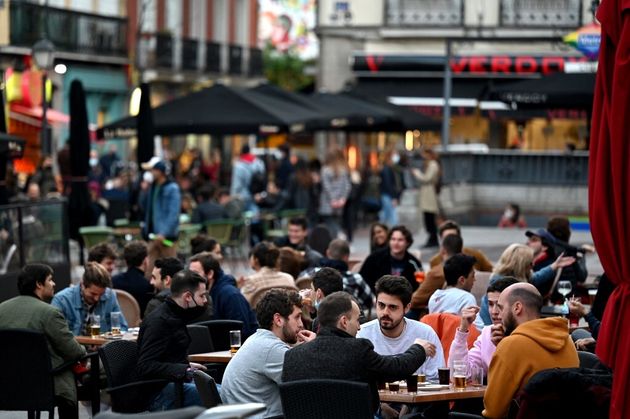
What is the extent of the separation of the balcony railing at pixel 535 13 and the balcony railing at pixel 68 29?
40.2ft

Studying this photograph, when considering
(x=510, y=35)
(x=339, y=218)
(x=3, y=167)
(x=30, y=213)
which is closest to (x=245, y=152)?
(x=339, y=218)

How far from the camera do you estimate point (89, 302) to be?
13.9 meters

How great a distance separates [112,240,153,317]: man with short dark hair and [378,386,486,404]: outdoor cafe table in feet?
16.9

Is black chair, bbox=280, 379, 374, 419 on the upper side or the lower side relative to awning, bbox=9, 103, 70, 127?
lower

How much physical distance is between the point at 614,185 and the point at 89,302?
6.46 meters

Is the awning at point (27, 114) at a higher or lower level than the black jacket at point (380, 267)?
higher

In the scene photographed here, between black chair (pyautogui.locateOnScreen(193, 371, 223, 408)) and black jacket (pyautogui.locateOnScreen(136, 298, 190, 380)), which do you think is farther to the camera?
black jacket (pyautogui.locateOnScreen(136, 298, 190, 380))

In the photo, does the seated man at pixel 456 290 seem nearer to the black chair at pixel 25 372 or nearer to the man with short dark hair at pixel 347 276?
the man with short dark hair at pixel 347 276

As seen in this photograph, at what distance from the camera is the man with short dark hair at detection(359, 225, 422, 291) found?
55.4 ft

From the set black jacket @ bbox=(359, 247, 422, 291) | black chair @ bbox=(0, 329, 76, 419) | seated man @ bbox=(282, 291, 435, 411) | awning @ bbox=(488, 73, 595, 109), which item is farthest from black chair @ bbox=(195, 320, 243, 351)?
awning @ bbox=(488, 73, 595, 109)

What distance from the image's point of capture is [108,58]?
5212 centimetres

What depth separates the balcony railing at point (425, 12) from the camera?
1886 inches

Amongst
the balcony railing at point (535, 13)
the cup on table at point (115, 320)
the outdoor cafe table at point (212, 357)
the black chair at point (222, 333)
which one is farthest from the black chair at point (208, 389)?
the balcony railing at point (535, 13)

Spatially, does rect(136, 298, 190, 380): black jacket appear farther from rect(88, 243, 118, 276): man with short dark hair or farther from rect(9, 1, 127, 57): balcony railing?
rect(9, 1, 127, 57): balcony railing
